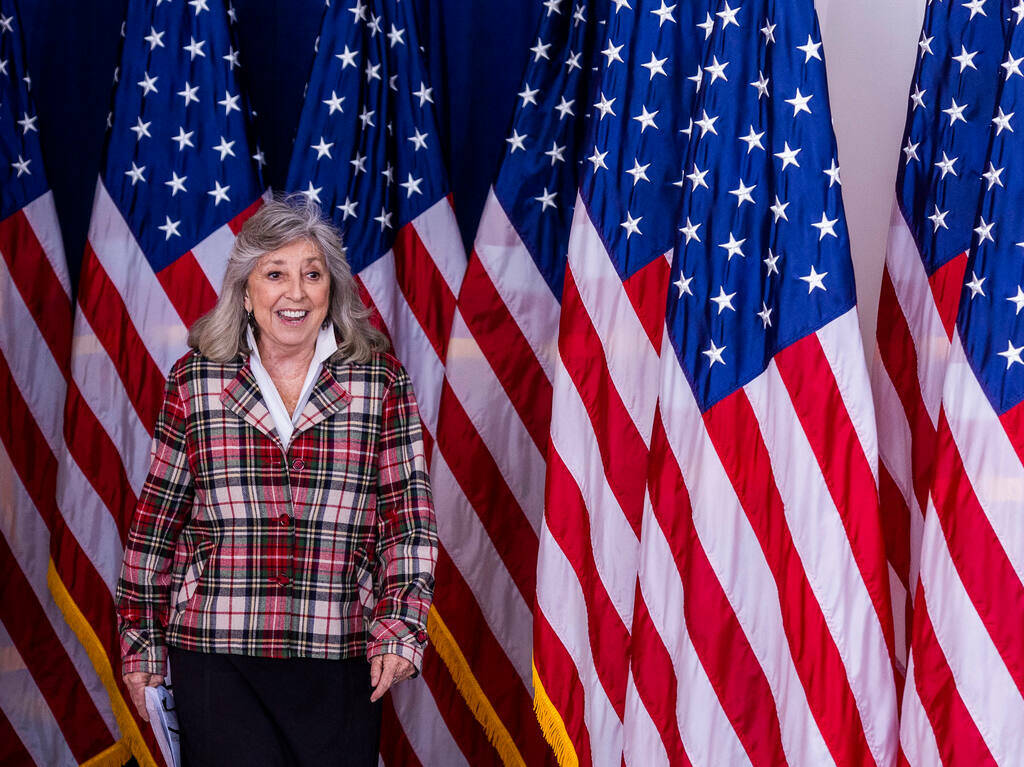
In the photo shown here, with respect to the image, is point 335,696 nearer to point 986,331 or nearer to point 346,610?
point 346,610

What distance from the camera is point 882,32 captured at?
3.48m

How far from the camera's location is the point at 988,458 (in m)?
2.61

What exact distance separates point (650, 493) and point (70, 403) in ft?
5.68

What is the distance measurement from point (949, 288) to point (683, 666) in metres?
1.11

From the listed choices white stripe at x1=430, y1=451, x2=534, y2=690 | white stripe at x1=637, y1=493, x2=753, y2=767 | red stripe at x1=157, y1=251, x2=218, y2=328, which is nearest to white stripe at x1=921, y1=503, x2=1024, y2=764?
white stripe at x1=637, y1=493, x2=753, y2=767

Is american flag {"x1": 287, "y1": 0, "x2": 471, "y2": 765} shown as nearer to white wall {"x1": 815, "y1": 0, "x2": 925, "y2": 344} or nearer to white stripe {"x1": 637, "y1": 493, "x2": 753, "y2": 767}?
white stripe {"x1": 637, "y1": 493, "x2": 753, "y2": 767}

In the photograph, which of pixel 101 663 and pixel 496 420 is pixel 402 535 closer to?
pixel 496 420

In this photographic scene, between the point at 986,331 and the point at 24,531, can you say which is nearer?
the point at 986,331

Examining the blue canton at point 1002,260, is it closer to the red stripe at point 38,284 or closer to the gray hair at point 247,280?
the gray hair at point 247,280

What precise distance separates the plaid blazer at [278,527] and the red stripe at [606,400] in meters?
0.61

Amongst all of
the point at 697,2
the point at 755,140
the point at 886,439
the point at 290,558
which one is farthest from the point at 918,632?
the point at 697,2

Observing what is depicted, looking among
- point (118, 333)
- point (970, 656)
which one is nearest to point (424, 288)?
point (118, 333)

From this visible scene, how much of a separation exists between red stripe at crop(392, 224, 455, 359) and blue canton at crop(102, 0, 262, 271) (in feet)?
1.48

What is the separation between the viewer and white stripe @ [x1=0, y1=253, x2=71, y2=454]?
141 inches
